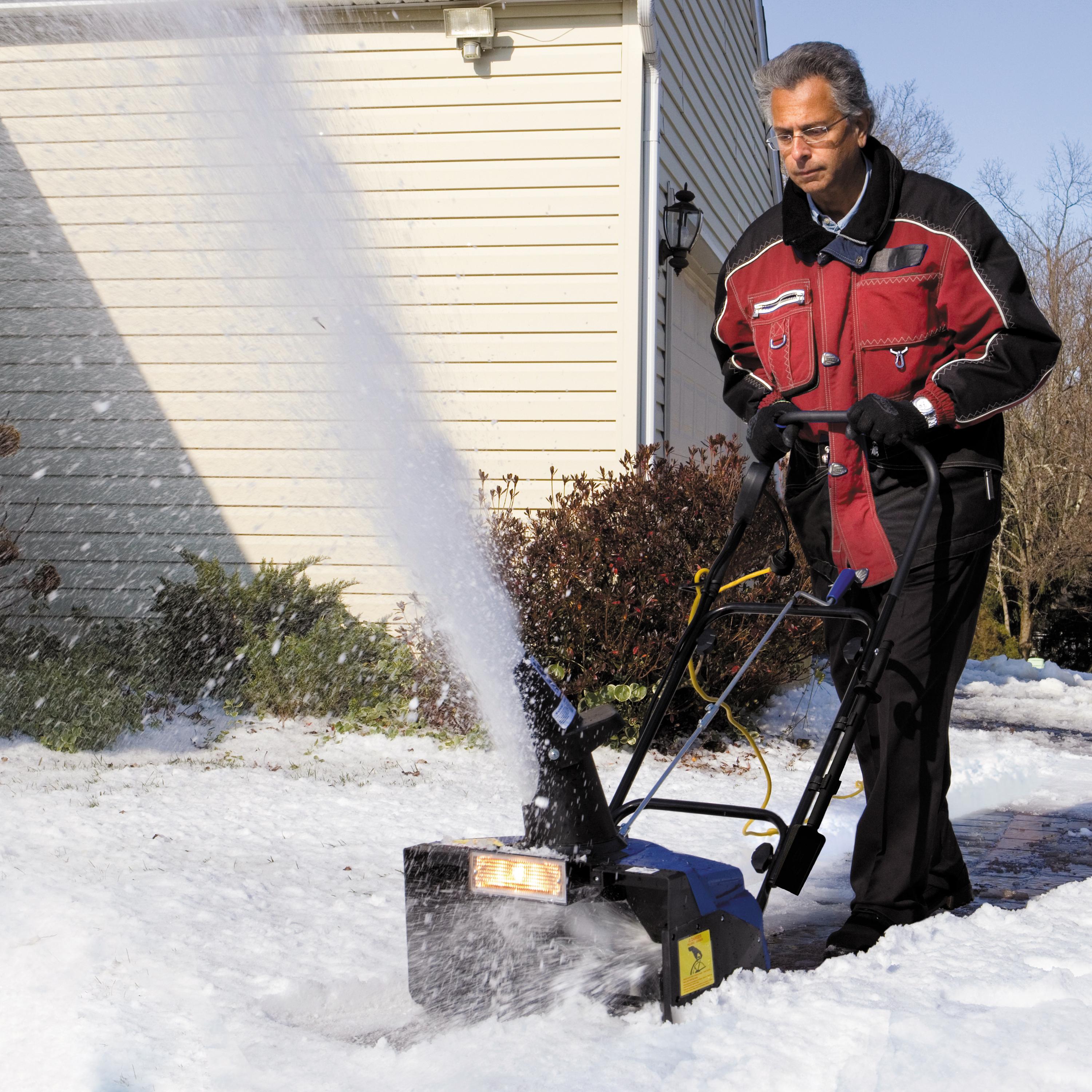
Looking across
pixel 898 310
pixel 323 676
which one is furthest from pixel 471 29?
pixel 898 310

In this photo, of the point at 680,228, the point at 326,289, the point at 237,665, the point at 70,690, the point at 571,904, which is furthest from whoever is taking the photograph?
the point at 680,228

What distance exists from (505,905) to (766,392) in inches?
66.8

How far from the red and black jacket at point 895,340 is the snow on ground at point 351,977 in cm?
104

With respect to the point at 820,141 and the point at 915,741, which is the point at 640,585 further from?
the point at 820,141

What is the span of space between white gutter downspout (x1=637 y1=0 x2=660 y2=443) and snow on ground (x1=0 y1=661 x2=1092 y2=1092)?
9.37 feet

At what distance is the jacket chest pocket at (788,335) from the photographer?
3.05 metres

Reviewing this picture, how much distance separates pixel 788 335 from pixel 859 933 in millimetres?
1542

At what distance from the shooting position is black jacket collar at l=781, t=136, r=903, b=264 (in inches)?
114

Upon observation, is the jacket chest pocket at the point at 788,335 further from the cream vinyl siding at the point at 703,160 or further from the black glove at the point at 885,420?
the cream vinyl siding at the point at 703,160

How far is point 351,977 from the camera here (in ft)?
9.16

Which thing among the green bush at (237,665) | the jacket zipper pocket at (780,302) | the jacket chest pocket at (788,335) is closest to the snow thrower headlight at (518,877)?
the jacket chest pocket at (788,335)

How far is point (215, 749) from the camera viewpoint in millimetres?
5637

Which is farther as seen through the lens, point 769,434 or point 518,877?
point 769,434

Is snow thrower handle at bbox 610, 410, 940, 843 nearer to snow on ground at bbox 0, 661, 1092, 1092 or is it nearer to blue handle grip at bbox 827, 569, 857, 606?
blue handle grip at bbox 827, 569, 857, 606
